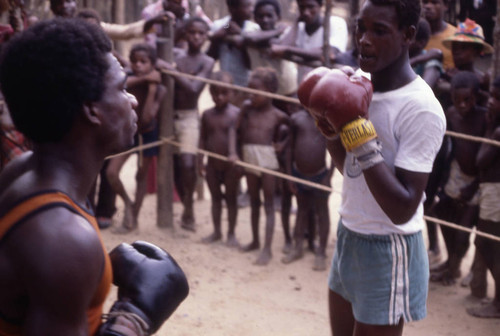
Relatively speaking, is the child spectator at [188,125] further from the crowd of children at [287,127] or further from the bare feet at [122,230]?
the bare feet at [122,230]

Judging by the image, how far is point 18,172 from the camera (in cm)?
160

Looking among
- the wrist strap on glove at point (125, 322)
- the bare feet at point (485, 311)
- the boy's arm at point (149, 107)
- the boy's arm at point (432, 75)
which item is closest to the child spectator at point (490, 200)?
the bare feet at point (485, 311)

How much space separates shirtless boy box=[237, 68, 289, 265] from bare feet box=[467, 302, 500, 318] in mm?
1583

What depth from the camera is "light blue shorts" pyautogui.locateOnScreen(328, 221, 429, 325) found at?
2.24 metres

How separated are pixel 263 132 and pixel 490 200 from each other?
1.80 m

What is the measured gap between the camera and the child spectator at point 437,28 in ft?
16.3

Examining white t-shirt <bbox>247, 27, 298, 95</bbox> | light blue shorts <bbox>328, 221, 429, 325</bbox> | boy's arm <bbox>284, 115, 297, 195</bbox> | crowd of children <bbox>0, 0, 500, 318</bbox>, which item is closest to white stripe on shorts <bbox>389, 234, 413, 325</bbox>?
light blue shorts <bbox>328, 221, 429, 325</bbox>

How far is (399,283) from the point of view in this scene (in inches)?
88.7

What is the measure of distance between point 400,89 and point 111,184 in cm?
367

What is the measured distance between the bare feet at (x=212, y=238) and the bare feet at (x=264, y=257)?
21.4 inches

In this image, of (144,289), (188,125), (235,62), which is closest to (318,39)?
(235,62)

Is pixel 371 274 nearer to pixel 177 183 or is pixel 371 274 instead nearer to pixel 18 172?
pixel 18 172

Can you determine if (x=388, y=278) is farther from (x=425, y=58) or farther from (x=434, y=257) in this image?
(x=434, y=257)

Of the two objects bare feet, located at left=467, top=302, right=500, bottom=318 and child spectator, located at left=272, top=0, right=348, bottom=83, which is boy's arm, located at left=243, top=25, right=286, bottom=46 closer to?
child spectator, located at left=272, top=0, right=348, bottom=83
